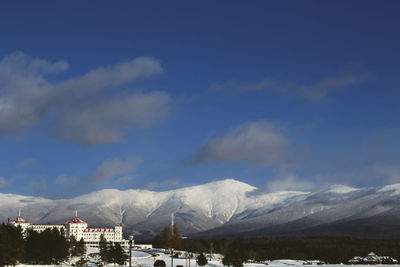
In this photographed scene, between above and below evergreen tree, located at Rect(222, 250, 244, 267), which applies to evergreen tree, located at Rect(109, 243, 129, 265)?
above

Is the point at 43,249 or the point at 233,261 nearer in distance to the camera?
the point at 43,249

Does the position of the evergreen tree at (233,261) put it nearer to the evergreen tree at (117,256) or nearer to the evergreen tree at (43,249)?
the evergreen tree at (117,256)

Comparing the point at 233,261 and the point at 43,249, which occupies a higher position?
the point at 43,249

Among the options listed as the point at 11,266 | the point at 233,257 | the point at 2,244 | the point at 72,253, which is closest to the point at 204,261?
the point at 233,257

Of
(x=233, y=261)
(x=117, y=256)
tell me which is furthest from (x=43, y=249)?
(x=233, y=261)

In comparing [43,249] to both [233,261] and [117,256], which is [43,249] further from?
[233,261]

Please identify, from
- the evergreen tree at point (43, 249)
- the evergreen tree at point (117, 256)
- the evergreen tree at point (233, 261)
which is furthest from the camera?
the evergreen tree at point (233, 261)

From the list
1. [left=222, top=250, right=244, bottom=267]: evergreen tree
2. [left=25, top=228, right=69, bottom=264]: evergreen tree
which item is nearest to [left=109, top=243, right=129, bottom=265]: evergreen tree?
[left=25, top=228, right=69, bottom=264]: evergreen tree

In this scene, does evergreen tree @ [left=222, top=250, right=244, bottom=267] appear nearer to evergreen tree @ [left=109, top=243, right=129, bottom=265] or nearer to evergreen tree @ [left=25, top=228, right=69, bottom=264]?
evergreen tree @ [left=109, top=243, right=129, bottom=265]

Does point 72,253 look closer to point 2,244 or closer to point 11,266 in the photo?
point 11,266

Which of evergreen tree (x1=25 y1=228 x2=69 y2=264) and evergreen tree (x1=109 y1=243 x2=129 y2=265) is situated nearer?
evergreen tree (x1=25 y1=228 x2=69 y2=264)

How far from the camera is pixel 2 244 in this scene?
89.4 m

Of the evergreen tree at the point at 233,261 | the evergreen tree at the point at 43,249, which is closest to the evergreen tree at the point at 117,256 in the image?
the evergreen tree at the point at 43,249

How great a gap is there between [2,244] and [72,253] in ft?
330
